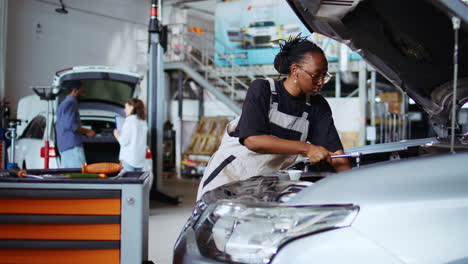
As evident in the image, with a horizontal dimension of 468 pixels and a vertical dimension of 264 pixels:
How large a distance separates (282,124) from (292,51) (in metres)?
0.33

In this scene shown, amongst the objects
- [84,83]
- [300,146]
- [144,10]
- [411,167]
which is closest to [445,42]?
[300,146]

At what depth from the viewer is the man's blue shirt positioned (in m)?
5.11

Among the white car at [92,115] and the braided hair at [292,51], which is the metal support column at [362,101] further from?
the braided hair at [292,51]

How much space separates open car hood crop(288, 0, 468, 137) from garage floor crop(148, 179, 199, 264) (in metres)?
2.42

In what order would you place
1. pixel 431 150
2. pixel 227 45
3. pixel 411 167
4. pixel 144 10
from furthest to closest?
pixel 144 10 → pixel 227 45 → pixel 431 150 → pixel 411 167

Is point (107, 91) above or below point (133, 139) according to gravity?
above

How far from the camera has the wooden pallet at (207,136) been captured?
11.4 meters

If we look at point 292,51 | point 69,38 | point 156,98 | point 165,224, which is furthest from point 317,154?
point 69,38

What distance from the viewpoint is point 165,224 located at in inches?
207

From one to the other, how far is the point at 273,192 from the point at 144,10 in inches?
577

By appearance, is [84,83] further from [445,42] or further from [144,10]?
[144,10]

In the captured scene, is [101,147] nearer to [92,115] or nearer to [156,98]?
[92,115]

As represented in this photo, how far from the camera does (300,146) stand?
1.82 m

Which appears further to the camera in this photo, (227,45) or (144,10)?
(144,10)
